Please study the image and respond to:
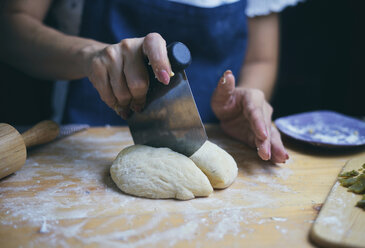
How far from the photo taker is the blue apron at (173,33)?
1.61m

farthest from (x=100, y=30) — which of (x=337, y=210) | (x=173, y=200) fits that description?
(x=337, y=210)

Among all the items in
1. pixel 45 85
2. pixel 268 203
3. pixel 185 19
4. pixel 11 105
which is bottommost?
pixel 11 105

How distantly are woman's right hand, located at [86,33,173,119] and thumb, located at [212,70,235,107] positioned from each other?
47 cm

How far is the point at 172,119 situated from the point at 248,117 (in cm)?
42

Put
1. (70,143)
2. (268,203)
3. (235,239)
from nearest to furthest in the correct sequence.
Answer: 1. (235,239)
2. (268,203)
3. (70,143)

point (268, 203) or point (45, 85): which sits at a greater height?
point (268, 203)

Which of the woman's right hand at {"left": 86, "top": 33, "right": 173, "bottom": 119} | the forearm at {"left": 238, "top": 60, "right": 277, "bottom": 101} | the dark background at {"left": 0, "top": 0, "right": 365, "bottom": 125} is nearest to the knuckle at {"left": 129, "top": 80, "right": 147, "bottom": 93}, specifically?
the woman's right hand at {"left": 86, "top": 33, "right": 173, "bottom": 119}

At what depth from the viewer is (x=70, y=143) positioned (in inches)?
58.4

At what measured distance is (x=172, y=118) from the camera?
1094 millimetres

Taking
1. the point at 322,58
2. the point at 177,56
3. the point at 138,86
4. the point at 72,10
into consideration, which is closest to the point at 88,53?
the point at 138,86

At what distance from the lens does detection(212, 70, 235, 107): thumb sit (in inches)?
54.0

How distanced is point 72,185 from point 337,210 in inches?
36.6

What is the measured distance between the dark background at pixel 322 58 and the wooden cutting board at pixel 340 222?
2.05 metres

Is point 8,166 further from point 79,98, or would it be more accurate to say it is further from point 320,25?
point 320,25
